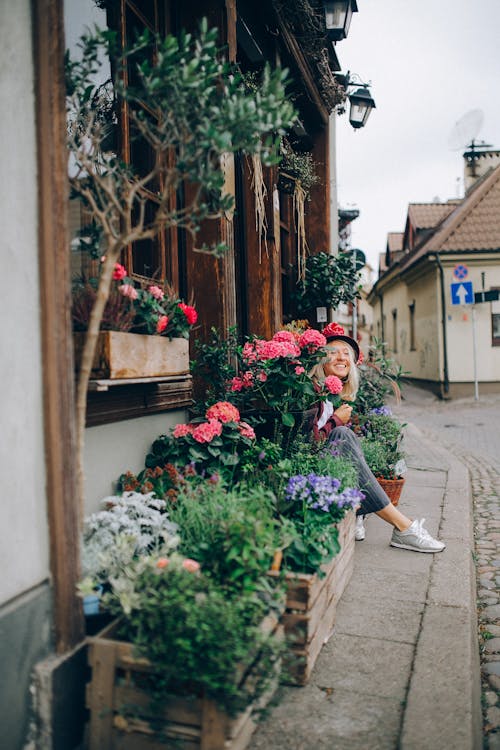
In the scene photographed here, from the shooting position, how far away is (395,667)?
2637 mm

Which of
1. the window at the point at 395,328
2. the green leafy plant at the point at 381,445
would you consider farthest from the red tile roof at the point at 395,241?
the green leafy plant at the point at 381,445

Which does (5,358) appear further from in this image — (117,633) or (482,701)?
(482,701)

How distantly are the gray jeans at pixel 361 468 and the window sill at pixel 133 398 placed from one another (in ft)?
3.13

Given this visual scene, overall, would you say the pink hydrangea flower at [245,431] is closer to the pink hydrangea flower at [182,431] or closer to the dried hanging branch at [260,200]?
the pink hydrangea flower at [182,431]

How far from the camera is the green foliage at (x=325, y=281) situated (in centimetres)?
676

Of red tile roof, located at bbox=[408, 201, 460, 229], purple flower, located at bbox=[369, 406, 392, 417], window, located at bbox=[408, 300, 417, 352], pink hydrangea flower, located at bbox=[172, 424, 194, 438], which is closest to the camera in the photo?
pink hydrangea flower, located at bbox=[172, 424, 194, 438]

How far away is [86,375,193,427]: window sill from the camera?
9.00 ft

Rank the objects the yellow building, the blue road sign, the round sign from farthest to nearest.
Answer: the yellow building < the round sign < the blue road sign

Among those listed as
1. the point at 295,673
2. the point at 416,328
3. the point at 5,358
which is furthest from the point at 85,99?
the point at 416,328

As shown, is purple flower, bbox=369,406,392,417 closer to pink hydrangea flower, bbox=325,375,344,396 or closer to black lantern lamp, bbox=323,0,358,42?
pink hydrangea flower, bbox=325,375,344,396

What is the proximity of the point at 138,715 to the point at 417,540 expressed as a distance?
258 centimetres

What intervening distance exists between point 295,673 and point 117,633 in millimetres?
775

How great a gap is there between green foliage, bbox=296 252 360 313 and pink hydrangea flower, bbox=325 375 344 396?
2762 mm

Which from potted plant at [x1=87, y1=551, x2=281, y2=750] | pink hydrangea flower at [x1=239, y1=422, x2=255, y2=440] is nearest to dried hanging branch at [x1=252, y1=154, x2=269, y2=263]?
pink hydrangea flower at [x1=239, y1=422, x2=255, y2=440]
